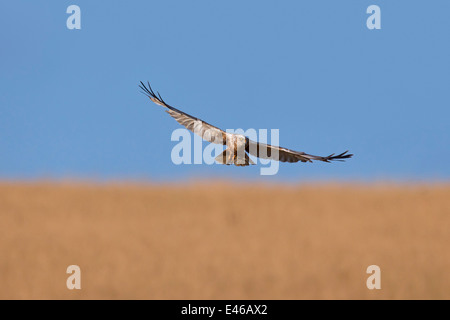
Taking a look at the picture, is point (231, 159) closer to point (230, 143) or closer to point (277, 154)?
point (230, 143)

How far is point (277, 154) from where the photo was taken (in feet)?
19.8

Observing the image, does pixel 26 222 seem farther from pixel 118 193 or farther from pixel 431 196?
pixel 431 196

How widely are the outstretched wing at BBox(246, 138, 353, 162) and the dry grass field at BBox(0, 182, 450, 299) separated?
15.8 feet

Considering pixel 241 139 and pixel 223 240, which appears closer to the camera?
pixel 241 139

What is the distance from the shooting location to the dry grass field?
1131 centimetres

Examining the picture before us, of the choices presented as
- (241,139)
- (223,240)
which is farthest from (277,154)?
(223,240)

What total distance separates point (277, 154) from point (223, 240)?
6.66 m

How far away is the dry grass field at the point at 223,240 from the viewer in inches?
445

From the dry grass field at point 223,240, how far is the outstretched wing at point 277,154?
189 inches

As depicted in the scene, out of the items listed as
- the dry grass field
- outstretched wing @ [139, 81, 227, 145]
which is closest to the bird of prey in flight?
outstretched wing @ [139, 81, 227, 145]

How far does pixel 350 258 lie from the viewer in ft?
39.3

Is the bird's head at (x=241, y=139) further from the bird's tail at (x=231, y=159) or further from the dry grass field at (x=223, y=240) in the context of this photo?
the dry grass field at (x=223, y=240)

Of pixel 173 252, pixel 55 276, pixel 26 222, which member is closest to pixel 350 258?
pixel 173 252

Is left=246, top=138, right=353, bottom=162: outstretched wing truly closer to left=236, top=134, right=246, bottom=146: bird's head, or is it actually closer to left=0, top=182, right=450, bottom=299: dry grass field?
left=236, top=134, right=246, bottom=146: bird's head
